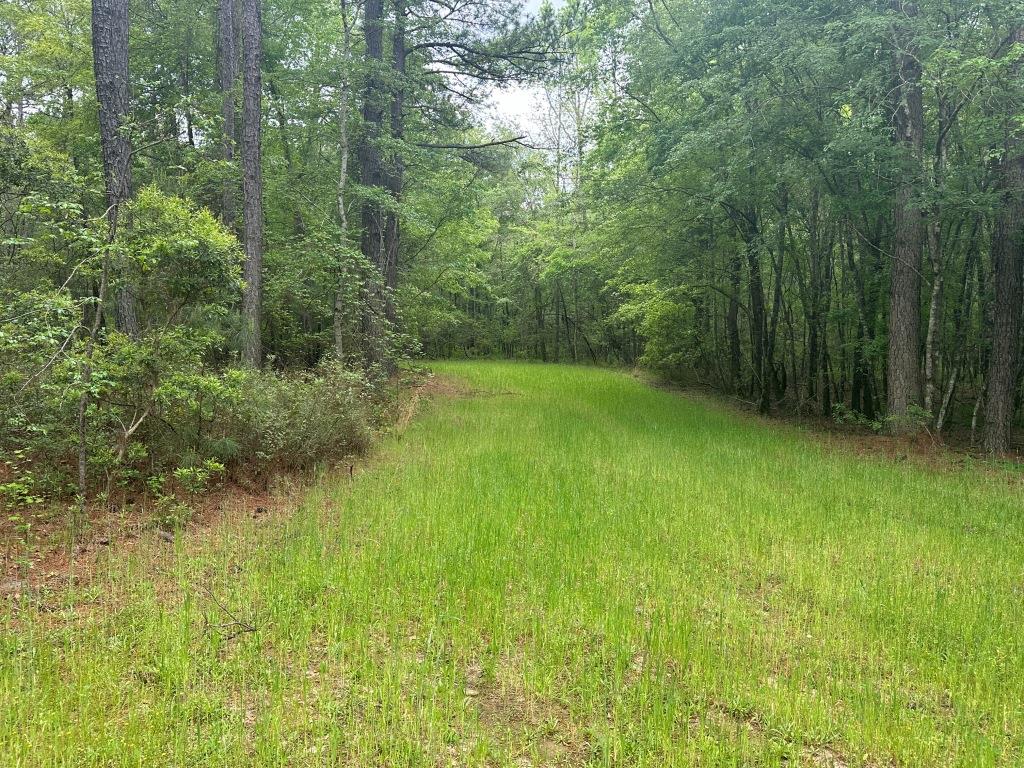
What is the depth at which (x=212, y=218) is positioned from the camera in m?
6.04

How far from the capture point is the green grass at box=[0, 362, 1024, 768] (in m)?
2.37

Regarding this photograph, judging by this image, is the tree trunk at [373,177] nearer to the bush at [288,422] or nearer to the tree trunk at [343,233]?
the tree trunk at [343,233]

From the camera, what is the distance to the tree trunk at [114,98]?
18.5 feet

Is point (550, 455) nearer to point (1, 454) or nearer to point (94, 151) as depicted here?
point (1, 454)

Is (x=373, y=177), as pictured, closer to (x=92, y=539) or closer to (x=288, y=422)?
(x=288, y=422)

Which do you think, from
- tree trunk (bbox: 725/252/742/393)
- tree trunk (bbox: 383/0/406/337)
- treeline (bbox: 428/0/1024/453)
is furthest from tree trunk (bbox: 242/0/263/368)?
tree trunk (bbox: 725/252/742/393)

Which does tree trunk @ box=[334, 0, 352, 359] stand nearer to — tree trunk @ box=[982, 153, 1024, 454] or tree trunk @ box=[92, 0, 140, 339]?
tree trunk @ box=[92, 0, 140, 339]

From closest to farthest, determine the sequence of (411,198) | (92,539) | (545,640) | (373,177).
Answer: (545,640) → (92,539) → (373,177) → (411,198)

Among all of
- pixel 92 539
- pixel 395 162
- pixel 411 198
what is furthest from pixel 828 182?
pixel 92 539

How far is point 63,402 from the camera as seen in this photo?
181 inches

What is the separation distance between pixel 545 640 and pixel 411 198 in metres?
13.1

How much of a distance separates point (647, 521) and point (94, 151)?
14.6 meters

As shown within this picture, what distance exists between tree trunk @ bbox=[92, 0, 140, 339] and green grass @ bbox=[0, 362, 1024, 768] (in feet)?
10.7

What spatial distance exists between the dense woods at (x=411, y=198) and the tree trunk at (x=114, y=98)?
0.10 ft
